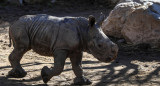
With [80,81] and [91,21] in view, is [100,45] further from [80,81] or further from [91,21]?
[80,81]

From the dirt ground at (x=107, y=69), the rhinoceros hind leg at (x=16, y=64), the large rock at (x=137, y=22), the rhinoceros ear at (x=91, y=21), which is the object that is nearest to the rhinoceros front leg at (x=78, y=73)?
the dirt ground at (x=107, y=69)

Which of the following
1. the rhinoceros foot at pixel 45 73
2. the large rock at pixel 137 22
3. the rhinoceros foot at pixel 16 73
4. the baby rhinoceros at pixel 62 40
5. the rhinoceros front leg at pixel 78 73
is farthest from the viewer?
the large rock at pixel 137 22

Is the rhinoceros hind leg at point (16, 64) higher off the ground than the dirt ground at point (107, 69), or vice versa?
the rhinoceros hind leg at point (16, 64)

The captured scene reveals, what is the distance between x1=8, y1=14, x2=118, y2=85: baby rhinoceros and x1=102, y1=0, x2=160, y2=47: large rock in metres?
3.50

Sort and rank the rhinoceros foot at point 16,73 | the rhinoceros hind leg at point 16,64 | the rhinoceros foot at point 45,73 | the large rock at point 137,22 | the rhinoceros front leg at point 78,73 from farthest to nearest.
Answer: the large rock at point 137,22
the rhinoceros foot at point 16,73
the rhinoceros hind leg at point 16,64
the rhinoceros front leg at point 78,73
the rhinoceros foot at point 45,73

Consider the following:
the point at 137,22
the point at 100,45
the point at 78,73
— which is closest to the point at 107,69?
the point at 78,73

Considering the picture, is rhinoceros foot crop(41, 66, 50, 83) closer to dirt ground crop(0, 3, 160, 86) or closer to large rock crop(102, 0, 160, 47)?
dirt ground crop(0, 3, 160, 86)

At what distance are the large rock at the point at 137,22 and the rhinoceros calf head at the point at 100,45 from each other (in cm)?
368

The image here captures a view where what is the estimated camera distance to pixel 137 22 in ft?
29.0

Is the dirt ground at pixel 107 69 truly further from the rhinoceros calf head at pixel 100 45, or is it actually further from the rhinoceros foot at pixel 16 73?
the rhinoceros calf head at pixel 100 45

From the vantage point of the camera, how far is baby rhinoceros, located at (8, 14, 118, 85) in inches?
204

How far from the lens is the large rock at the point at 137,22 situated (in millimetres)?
8680

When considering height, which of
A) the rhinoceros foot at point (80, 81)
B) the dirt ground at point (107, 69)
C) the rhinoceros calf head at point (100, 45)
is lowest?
the dirt ground at point (107, 69)

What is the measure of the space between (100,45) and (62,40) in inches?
22.1
